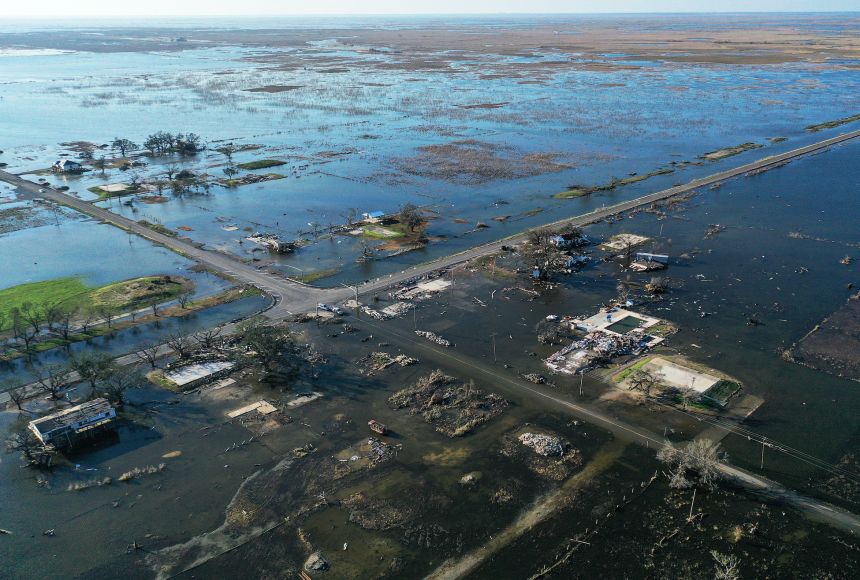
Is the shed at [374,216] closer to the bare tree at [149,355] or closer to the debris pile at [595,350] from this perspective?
Result: the bare tree at [149,355]

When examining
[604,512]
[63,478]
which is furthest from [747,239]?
[63,478]

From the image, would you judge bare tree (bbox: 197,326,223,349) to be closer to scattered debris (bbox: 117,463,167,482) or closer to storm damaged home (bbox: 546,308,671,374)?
scattered debris (bbox: 117,463,167,482)

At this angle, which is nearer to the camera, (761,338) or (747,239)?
(761,338)

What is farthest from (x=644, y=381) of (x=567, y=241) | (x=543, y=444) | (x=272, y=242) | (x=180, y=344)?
→ (x=272, y=242)

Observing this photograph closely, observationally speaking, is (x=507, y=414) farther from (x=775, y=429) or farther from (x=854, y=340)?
(x=854, y=340)

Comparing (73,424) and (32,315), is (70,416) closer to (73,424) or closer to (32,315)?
(73,424)

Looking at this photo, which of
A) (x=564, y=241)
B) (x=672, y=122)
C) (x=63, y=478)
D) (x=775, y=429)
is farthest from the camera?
(x=672, y=122)
